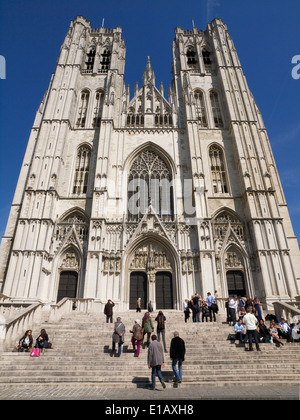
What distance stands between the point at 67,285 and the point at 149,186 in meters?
9.54

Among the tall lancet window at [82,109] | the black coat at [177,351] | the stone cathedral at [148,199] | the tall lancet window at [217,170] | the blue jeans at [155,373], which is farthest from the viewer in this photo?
the tall lancet window at [82,109]

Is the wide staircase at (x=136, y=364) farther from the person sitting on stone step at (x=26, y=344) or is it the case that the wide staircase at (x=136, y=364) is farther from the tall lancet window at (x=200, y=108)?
the tall lancet window at (x=200, y=108)

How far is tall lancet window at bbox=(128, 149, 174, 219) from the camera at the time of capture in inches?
795

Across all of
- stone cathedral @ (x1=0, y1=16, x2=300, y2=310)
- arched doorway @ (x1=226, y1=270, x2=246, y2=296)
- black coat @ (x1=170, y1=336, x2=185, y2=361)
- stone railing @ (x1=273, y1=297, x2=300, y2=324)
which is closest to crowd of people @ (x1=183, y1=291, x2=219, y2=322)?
stone railing @ (x1=273, y1=297, x2=300, y2=324)

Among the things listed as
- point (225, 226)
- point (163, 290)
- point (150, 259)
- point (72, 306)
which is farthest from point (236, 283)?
point (72, 306)

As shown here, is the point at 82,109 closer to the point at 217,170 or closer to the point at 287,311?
the point at 217,170

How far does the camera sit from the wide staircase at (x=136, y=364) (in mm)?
6543

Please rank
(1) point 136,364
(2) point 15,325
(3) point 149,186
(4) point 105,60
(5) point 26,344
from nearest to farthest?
(1) point 136,364 → (5) point 26,344 → (2) point 15,325 → (3) point 149,186 → (4) point 105,60

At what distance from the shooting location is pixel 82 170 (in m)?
21.9

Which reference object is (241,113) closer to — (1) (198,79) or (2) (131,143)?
(1) (198,79)

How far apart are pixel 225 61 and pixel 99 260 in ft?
77.1

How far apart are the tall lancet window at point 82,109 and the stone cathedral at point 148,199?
0.11 metres

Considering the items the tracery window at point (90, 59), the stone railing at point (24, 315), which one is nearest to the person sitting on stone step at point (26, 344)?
the stone railing at point (24, 315)
